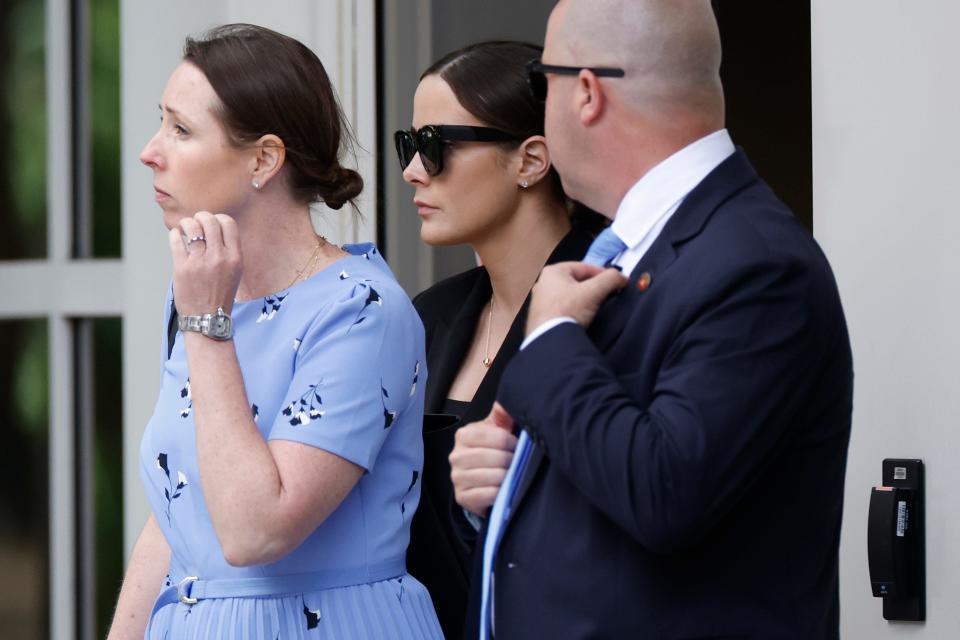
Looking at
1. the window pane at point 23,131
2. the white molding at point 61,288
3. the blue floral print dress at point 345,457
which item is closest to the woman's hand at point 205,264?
the blue floral print dress at point 345,457

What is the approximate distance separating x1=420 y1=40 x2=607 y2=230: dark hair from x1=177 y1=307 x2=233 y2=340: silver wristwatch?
0.70m

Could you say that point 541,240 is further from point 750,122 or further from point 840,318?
point 750,122

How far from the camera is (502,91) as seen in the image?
2.21 metres

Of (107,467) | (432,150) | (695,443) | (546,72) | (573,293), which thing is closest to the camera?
(695,443)

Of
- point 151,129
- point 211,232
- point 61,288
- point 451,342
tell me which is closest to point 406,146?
point 451,342

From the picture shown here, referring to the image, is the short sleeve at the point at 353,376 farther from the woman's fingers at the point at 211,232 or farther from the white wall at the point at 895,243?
A: the white wall at the point at 895,243

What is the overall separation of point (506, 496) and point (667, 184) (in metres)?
0.39

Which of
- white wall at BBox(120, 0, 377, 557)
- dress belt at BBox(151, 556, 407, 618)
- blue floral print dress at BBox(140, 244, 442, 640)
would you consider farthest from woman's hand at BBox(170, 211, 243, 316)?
white wall at BBox(120, 0, 377, 557)

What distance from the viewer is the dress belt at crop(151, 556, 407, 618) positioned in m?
1.72

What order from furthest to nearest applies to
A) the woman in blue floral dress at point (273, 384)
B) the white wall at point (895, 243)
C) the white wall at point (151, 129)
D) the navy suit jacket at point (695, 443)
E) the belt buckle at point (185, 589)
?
the white wall at point (151, 129), the white wall at point (895, 243), the belt buckle at point (185, 589), the woman in blue floral dress at point (273, 384), the navy suit jacket at point (695, 443)

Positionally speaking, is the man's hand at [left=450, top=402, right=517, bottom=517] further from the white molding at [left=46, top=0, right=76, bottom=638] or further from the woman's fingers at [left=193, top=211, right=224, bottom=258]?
the white molding at [left=46, top=0, right=76, bottom=638]

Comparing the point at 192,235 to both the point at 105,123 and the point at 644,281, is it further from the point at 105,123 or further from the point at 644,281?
the point at 105,123

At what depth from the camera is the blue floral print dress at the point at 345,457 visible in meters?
1.69

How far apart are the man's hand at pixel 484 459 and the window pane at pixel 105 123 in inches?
85.2
